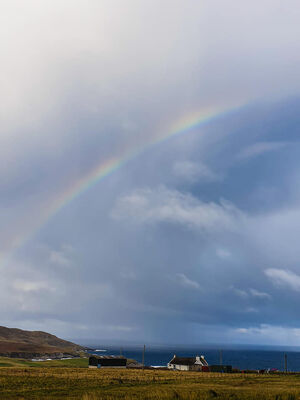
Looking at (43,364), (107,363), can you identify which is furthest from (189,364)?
(43,364)

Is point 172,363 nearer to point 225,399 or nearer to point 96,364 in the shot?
point 96,364

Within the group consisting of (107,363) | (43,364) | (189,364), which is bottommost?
(43,364)

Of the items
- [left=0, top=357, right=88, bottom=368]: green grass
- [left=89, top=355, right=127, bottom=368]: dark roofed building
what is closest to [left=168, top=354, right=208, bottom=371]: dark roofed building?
[left=89, top=355, right=127, bottom=368]: dark roofed building

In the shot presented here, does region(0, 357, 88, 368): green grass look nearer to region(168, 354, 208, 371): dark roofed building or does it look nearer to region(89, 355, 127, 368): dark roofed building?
region(89, 355, 127, 368): dark roofed building

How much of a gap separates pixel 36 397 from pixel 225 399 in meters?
15.6

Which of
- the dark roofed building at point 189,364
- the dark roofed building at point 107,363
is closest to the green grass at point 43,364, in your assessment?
the dark roofed building at point 107,363

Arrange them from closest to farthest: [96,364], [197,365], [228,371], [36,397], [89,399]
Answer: [89,399] → [36,397] → [228,371] → [96,364] → [197,365]

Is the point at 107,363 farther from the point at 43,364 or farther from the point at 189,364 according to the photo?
A: the point at 43,364

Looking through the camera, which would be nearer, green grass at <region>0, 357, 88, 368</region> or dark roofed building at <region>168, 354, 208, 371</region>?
dark roofed building at <region>168, 354, 208, 371</region>

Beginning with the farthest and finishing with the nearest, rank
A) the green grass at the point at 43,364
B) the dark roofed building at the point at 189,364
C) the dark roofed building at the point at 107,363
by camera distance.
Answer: the green grass at the point at 43,364 → the dark roofed building at the point at 189,364 → the dark roofed building at the point at 107,363

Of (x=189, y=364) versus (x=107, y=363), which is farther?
(x=189, y=364)

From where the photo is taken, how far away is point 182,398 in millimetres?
29797

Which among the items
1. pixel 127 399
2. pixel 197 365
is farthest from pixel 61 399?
pixel 197 365

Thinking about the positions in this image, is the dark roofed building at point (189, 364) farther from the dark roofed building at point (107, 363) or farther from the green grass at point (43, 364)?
the green grass at point (43, 364)
